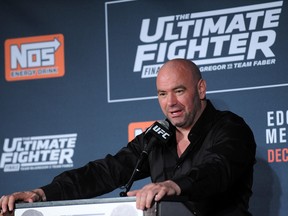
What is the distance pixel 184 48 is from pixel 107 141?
67 centimetres

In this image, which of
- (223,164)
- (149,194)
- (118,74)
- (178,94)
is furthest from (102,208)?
(118,74)

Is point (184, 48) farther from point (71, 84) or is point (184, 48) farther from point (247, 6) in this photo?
point (71, 84)

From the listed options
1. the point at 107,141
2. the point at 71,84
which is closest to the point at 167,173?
the point at 107,141

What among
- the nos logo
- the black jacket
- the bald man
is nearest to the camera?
the black jacket

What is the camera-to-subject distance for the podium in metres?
1.96

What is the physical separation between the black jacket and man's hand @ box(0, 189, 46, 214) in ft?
0.22

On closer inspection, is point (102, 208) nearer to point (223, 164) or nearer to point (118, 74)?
point (223, 164)

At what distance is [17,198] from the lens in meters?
2.37

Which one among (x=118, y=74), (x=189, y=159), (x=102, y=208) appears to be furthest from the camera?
(x=118, y=74)

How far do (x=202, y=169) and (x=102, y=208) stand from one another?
0.39 meters

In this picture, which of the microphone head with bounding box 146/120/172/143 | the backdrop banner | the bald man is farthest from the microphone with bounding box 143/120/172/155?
the backdrop banner

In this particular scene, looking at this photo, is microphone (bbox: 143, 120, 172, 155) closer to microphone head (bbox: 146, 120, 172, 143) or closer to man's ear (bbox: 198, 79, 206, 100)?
microphone head (bbox: 146, 120, 172, 143)

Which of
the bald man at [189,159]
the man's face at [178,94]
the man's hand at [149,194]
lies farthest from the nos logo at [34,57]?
the man's hand at [149,194]

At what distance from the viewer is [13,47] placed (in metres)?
4.03
